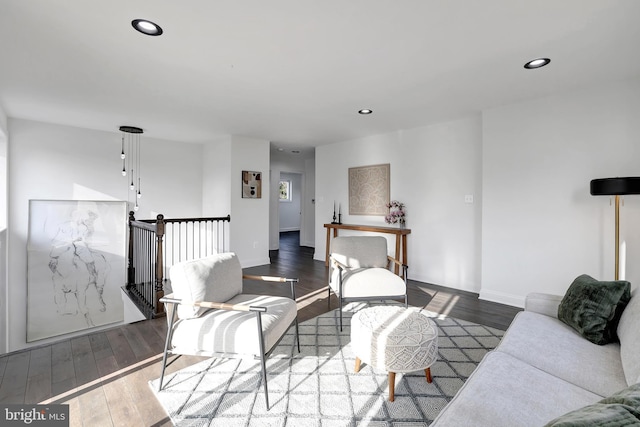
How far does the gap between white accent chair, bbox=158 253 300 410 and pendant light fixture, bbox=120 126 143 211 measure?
3.97 m

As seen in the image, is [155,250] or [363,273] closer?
[363,273]

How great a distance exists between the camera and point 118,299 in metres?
5.22

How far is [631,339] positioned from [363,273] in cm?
207

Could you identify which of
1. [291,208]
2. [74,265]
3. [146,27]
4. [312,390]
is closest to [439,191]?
[312,390]

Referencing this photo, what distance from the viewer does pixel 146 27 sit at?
6.71 feet

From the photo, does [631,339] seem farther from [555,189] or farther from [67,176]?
[67,176]

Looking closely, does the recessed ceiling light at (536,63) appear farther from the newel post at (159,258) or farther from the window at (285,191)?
the window at (285,191)

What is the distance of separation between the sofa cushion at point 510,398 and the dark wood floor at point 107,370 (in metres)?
1.55

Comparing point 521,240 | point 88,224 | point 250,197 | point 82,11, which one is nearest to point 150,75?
point 82,11

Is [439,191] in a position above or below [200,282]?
above

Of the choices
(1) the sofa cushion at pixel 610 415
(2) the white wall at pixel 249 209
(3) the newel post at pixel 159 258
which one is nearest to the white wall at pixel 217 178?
(2) the white wall at pixel 249 209

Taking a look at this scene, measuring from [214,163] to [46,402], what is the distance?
15.0 feet

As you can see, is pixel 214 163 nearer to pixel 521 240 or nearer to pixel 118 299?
pixel 118 299

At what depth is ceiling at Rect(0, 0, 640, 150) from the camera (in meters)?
1.87
